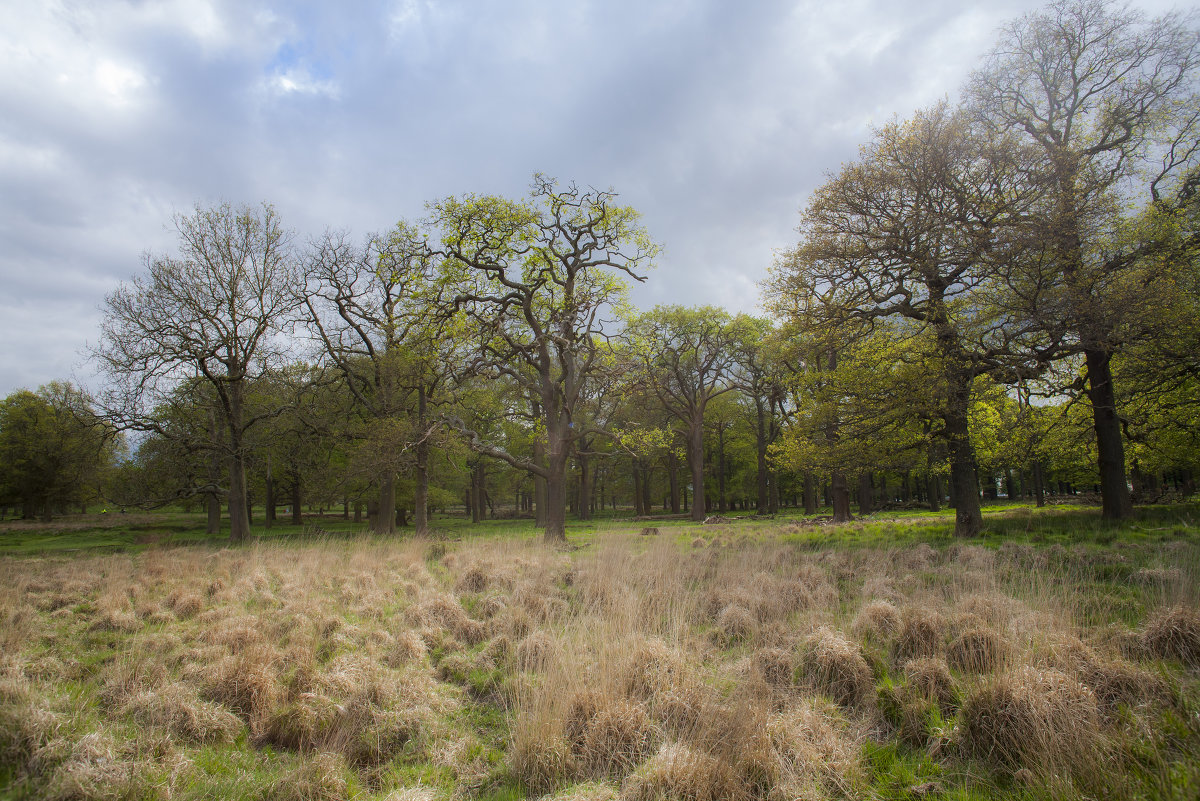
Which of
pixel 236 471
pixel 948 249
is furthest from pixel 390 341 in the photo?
pixel 948 249

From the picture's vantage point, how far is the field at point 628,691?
11.9ft

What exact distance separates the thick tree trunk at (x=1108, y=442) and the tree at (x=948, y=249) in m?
1.75

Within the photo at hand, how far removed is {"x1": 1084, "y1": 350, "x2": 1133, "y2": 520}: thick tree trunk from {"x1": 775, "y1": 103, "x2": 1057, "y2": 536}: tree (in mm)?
1749

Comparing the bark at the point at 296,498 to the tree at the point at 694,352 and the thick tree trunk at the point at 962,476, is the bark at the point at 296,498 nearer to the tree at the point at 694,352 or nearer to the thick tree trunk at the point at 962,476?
the tree at the point at 694,352

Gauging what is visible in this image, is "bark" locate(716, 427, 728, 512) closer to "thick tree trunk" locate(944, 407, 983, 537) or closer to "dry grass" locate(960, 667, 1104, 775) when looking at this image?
"thick tree trunk" locate(944, 407, 983, 537)

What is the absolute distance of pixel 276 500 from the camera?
3897 cm

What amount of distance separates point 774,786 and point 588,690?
5.72 ft

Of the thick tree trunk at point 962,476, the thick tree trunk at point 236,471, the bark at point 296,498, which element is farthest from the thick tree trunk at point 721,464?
the thick tree trunk at point 236,471

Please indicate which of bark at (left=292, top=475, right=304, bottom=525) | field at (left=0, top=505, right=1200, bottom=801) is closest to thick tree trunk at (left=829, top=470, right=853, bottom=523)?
field at (left=0, top=505, right=1200, bottom=801)

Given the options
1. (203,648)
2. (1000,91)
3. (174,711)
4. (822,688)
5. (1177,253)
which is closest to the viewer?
(174,711)

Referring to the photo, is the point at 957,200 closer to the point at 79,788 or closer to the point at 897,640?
the point at 897,640

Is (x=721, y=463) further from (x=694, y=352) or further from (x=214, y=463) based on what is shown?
(x=214, y=463)

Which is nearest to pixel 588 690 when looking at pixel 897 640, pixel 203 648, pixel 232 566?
pixel 897 640

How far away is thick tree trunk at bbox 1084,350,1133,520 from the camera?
1400 centimetres
